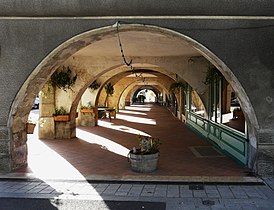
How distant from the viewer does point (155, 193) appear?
450cm

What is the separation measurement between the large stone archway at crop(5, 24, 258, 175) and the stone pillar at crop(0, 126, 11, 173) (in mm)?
19

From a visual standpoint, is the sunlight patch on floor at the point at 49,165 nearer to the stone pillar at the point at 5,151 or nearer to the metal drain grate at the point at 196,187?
the stone pillar at the point at 5,151

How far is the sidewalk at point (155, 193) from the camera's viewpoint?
13.4ft

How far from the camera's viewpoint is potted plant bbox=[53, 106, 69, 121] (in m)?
9.88

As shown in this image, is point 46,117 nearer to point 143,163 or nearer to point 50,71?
point 50,71

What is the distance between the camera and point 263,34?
5125mm

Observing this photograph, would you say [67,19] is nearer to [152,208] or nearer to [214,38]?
[214,38]

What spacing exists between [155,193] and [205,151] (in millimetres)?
3670

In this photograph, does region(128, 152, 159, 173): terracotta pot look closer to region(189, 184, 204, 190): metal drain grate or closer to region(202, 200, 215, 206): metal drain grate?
region(189, 184, 204, 190): metal drain grate

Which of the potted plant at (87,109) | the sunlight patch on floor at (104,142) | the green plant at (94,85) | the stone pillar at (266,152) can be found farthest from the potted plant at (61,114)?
the stone pillar at (266,152)

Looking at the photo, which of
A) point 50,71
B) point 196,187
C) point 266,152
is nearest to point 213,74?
point 266,152

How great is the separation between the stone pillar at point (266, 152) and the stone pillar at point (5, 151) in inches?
196

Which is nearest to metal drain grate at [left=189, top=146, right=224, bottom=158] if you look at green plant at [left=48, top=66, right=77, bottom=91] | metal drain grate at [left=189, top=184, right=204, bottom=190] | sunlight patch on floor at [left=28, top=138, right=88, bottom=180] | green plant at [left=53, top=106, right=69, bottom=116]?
metal drain grate at [left=189, top=184, right=204, bottom=190]

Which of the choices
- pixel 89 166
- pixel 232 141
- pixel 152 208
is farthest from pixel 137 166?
pixel 232 141
